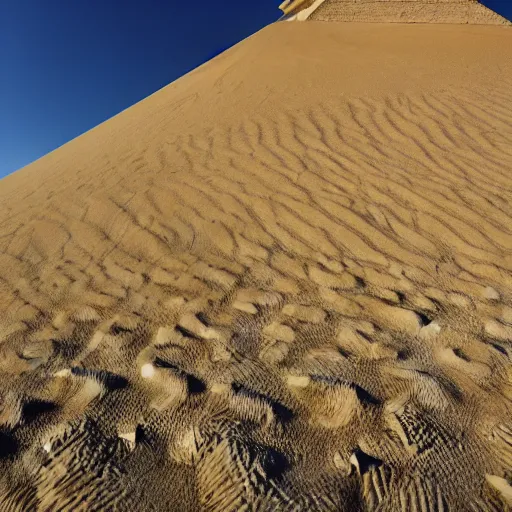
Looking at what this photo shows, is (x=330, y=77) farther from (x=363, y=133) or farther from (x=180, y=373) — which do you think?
(x=180, y=373)

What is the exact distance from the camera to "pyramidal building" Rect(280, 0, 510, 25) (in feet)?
42.6

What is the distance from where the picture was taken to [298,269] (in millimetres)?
3094

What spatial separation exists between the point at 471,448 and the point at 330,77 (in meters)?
7.14

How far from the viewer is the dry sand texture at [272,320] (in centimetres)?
166

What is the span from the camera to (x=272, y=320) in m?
2.63

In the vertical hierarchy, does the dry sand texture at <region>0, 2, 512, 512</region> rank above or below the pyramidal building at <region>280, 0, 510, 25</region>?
above

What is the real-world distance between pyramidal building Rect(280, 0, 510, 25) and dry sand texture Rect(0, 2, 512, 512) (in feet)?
29.4

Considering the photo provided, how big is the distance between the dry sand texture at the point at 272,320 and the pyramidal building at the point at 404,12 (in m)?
8.97

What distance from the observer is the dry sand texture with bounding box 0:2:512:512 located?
1658 mm

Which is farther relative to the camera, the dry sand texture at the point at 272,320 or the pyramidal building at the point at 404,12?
the pyramidal building at the point at 404,12

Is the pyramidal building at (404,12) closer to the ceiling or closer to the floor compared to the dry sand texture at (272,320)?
closer to the floor

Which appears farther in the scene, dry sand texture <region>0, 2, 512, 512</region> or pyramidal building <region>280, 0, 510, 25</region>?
pyramidal building <region>280, 0, 510, 25</region>

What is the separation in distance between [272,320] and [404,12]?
1387 cm

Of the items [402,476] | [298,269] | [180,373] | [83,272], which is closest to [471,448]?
[402,476]
